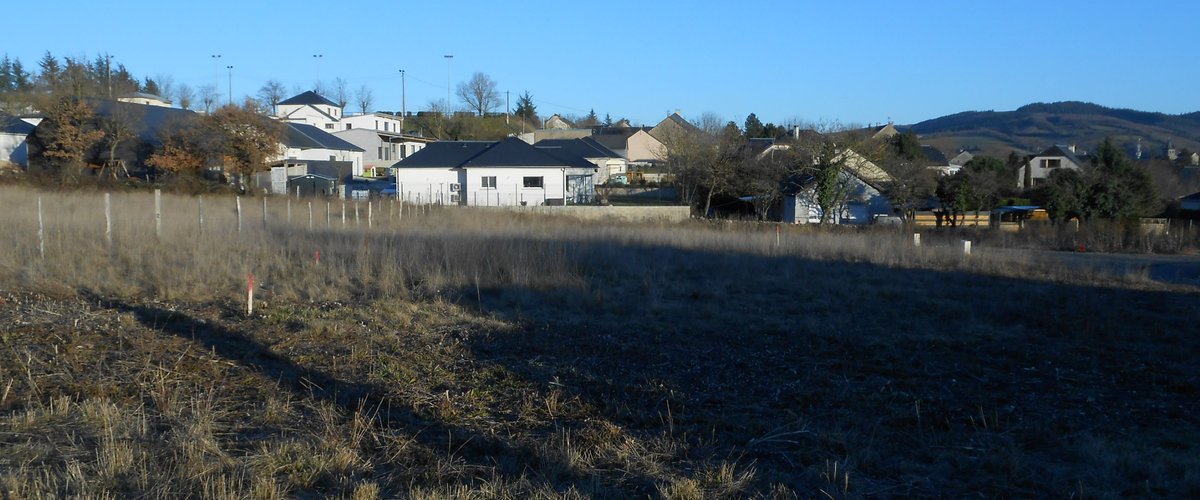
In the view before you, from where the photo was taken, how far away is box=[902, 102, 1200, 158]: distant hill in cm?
11496

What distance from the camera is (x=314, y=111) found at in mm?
82125

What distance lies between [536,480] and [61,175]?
4166cm

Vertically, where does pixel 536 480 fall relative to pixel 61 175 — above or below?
below

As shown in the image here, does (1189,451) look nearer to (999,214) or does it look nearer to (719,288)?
(719,288)

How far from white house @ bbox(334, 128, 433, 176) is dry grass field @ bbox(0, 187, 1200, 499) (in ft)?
187

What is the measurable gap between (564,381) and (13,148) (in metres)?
50.7

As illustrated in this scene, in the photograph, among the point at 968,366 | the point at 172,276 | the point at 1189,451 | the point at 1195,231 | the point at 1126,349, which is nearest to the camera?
the point at 1189,451

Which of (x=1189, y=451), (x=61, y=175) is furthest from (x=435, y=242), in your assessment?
(x=61, y=175)

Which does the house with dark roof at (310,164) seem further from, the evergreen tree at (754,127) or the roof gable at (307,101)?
the evergreen tree at (754,127)

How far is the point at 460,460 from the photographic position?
18.3 feet

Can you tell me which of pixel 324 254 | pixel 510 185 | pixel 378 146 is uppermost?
pixel 378 146

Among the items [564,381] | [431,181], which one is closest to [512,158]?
[431,181]

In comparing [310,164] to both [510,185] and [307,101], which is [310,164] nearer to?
[510,185]

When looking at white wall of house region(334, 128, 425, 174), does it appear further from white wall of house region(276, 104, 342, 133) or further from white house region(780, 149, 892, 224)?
white house region(780, 149, 892, 224)
